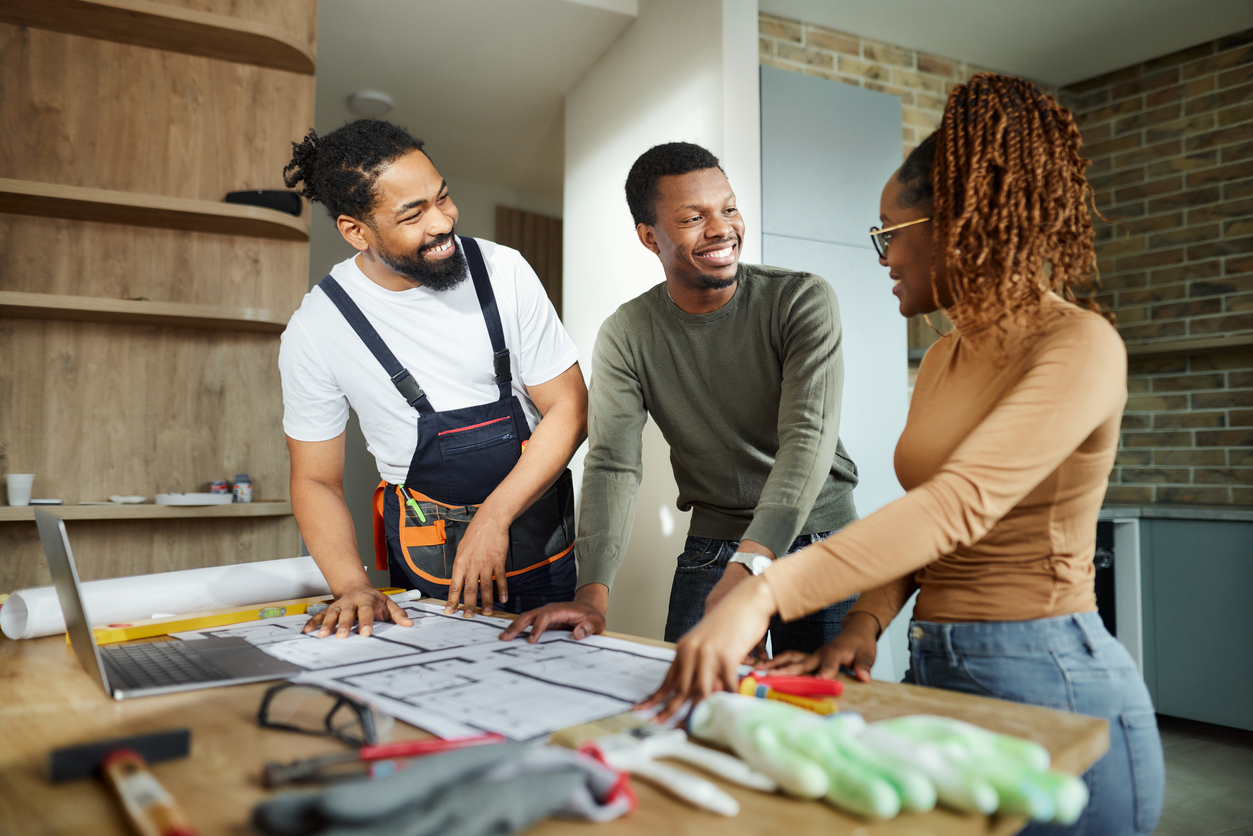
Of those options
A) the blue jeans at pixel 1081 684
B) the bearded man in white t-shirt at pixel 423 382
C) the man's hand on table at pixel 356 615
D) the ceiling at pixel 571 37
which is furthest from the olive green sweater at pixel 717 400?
the ceiling at pixel 571 37

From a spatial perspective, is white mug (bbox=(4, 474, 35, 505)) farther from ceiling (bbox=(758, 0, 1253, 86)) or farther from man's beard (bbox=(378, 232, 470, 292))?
ceiling (bbox=(758, 0, 1253, 86))

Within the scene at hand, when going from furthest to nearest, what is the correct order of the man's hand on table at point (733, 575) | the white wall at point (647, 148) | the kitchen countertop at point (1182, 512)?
1. the kitchen countertop at point (1182, 512)
2. the white wall at point (647, 148)
3. the man's hand on table at point (733, 575)

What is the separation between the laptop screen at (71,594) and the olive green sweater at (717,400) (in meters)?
0.72

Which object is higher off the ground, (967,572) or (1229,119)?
(1229,119)

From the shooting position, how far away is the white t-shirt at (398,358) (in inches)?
65.3

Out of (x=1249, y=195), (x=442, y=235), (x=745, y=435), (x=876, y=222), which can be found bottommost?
(x=745, y=435)

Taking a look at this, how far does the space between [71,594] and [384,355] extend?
79 centimetres

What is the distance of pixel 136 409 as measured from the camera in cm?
262

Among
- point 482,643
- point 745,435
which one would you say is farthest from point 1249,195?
point 482,643

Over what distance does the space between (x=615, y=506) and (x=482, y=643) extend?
536mm

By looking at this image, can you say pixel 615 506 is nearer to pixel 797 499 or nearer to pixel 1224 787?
pixel 797 499

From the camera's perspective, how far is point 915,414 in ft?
3.62

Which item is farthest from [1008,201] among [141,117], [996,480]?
[141,117]

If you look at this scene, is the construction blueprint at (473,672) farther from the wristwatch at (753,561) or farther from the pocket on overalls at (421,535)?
the pocket on overalls at (421,535)
